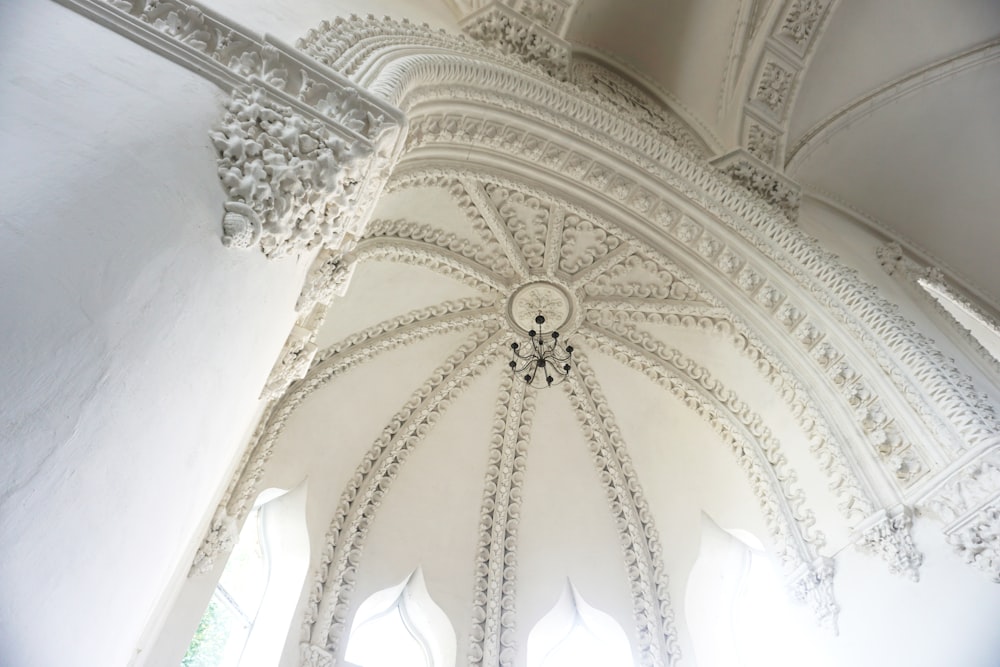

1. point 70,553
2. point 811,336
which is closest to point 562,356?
point 811,336

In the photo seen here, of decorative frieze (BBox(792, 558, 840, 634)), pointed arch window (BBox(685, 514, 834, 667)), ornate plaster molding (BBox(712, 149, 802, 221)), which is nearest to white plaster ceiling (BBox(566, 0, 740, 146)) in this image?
ornate plaster molding (BBox(712, 149, 802, 221))

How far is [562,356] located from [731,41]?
3.08m

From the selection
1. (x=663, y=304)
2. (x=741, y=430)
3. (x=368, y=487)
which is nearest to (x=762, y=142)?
(x=663, y=304)

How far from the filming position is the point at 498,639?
530cm

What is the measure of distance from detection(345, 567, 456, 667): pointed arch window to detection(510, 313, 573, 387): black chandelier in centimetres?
186

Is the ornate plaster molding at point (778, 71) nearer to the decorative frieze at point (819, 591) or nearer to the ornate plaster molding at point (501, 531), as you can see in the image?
the ornate plaster molding at point (501, 531)

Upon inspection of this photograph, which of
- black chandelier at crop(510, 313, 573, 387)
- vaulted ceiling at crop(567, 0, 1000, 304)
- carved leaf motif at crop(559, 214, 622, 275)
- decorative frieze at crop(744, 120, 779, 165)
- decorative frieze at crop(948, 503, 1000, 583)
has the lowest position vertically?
decorative frieze at crop(948, 503, 1000, 583)

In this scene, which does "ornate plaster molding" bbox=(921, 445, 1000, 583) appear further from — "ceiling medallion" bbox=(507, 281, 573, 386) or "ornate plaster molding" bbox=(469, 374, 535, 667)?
"ornate plaster molding" bbox=(469, 374, 535, 667)

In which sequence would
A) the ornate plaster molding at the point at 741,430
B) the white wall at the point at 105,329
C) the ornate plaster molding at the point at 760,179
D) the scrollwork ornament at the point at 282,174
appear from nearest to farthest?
1. the white wall at the point at 105,329
2. the scrollwork ornament at the point at 282,174
3. the ornate plaster molding at the point at 741,430
4. the ornate plaster molding at the point at 760,179

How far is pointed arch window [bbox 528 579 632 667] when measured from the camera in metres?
5.48

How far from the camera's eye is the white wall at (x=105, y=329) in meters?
1.47

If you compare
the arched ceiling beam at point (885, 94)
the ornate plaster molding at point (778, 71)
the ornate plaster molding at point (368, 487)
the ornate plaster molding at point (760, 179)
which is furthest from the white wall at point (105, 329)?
the arched ceiling beam at point (885, 94)

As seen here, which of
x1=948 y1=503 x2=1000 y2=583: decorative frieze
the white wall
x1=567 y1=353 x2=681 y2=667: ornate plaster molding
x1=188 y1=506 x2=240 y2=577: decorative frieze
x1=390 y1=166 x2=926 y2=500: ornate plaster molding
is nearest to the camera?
the white wall

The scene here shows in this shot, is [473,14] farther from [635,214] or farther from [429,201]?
[635,214]
